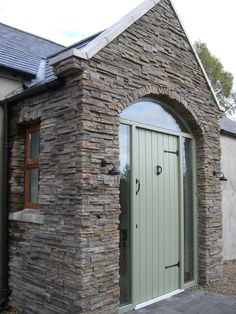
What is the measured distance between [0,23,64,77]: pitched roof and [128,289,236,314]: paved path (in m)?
4.36

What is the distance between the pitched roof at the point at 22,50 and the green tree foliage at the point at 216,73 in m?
16.9

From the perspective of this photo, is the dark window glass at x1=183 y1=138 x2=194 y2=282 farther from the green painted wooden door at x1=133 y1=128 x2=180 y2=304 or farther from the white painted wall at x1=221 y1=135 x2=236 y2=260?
the white painted wall at x1=221 y1=135 x2=236 y2=260

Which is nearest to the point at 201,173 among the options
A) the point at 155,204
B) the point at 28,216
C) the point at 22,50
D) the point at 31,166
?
the point at 155,204

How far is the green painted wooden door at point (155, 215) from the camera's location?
558 cm

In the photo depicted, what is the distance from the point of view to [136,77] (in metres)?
5.41

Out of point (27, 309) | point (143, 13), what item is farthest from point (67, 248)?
point (143, 13)

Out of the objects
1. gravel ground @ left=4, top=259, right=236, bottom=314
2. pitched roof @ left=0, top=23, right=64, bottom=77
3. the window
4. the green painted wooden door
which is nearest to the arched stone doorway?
the green painted wooden door

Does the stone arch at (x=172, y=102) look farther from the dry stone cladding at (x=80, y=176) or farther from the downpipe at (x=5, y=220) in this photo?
the downpipe at (x=5, y=220)

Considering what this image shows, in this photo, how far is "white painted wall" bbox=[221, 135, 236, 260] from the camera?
9273 mm

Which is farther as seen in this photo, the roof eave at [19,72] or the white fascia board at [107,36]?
the roof eave at [19,72]

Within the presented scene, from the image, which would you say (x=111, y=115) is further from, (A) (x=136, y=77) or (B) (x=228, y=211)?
(B) (x=228, y=211)

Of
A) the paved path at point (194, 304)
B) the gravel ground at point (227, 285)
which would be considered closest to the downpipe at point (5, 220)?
the paved path at point (194, 304)

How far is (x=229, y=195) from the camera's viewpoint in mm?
9586

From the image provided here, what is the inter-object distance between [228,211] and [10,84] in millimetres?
6550
